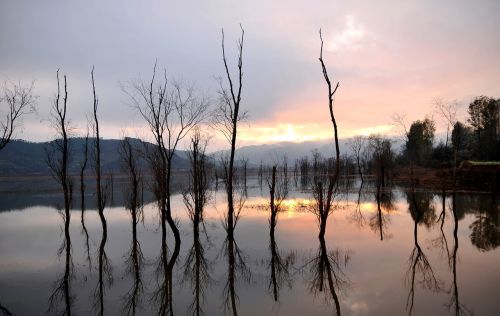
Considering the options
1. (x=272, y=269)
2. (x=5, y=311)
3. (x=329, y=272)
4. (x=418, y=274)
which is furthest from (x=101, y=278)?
(x=418, y=274)

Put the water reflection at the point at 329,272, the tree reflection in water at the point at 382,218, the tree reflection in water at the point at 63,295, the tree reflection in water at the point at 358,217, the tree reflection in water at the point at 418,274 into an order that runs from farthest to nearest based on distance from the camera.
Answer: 1. the tree reflection in water at the point at 358,217
2. the tree reflection in water at the point at 382,218
3. the water reflection at the point at 329,272
4. the tree reflection in water at the point at 418,274
5. the tree reflection in water at the point at 63,295

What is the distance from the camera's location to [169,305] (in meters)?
10.1

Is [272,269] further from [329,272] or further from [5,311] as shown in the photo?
[5,311]

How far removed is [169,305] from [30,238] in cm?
1518

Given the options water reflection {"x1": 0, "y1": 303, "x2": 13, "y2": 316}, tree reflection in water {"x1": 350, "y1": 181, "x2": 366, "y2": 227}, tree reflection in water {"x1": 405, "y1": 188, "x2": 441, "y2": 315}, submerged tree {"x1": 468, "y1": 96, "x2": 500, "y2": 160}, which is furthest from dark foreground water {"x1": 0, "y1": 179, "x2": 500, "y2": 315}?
submerged tree {"x1": 468, "y1": 96, "x2": 500, "y2": 160}

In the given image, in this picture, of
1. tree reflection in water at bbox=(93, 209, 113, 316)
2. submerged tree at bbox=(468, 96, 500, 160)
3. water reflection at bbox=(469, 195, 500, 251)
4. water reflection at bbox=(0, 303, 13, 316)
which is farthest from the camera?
submerged tree at bbox=(468, 96, 500, 160)

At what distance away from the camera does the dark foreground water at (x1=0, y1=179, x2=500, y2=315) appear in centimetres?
994

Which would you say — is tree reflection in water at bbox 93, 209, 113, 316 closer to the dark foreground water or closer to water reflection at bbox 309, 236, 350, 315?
the dark foreground water

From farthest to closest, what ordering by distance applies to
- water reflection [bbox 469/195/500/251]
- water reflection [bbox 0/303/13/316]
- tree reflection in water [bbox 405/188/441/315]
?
water reflection [bbox 469/195/500/251] → tree reflection in water [bbox 405/188/441/315] → water reflection [bbox 0/303/13/316]

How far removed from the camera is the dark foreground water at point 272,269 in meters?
9.94

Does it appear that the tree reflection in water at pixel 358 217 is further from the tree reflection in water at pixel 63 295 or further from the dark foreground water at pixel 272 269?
the tree reflection in water at pixel 63 295

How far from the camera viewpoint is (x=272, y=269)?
13391 millimetres

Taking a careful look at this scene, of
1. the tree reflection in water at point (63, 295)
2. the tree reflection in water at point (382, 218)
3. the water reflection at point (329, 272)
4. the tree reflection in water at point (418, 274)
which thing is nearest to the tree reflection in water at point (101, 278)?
the tree reflection in water at point (63, 295)

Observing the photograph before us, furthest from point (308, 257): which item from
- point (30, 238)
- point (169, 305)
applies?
point (30, 238)
